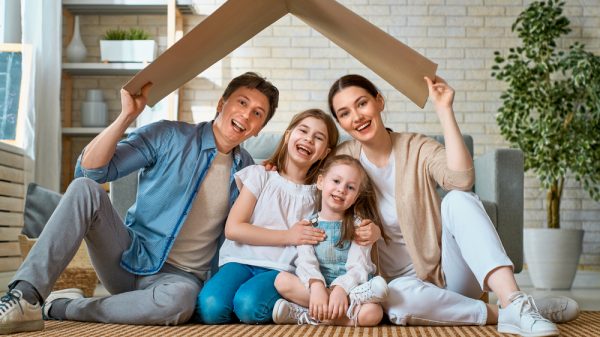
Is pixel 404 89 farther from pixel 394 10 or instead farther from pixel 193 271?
pixel 394 10

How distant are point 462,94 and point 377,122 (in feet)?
10.3

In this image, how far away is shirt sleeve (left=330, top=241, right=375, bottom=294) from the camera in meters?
2.02

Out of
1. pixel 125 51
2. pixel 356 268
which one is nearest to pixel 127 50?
pixel 125 51

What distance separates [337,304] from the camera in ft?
6.44

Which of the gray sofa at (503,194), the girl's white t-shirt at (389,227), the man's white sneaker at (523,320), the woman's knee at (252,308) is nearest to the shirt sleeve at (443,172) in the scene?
the girl's white t-shirt at (389,227)

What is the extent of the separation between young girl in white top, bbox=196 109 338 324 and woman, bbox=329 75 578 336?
0.11 meters

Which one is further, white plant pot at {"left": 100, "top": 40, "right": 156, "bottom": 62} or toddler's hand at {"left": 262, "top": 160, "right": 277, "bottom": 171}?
white plant pot at {"left": 100, "top": 40, "right": 156, "bottom": 62}

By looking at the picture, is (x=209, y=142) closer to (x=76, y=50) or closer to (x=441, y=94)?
(x=441, y=94)

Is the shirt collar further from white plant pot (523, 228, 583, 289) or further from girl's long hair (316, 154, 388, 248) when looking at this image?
white plant pot (523, 228, 583, 289)

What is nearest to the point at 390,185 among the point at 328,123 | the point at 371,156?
the point at 371,156

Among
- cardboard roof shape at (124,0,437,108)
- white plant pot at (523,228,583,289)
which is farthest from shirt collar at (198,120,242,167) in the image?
white plant pot at (523,228,583,289)

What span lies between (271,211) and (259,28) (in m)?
0.49

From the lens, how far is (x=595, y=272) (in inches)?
199

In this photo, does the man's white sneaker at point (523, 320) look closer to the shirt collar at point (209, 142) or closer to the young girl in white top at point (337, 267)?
the young girl in white top at point (337, 267)
